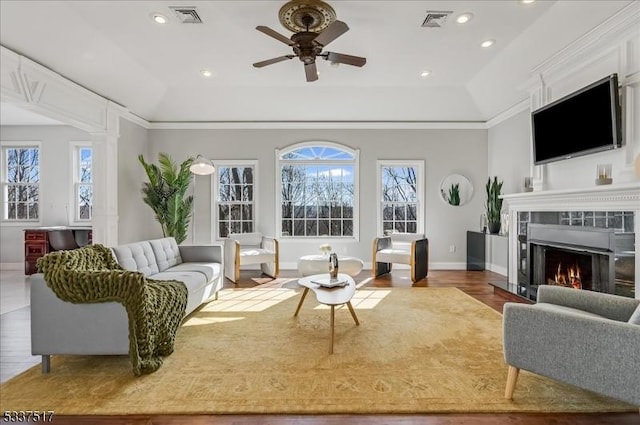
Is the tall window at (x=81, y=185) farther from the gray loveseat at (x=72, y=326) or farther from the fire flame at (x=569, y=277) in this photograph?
the fire flame at (x=569, y=277)

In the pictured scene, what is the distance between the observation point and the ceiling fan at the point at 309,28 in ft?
9.77

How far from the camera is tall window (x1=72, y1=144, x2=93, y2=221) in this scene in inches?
267

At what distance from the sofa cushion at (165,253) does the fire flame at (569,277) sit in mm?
4664

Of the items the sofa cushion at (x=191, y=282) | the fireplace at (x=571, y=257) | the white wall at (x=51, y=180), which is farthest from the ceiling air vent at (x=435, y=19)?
the white wall at (x=51, y=180)

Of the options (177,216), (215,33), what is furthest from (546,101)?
(177,216)

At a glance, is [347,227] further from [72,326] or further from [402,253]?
[72,326]

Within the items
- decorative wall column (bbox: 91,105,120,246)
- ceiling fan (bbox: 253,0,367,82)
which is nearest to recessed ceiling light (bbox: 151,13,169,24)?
ceiling fan (bbox: 253,0,367,82)

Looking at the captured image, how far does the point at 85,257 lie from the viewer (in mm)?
2646

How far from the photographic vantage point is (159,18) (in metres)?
3.65

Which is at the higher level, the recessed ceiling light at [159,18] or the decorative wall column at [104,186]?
the recessed ceiling light at [159,18]

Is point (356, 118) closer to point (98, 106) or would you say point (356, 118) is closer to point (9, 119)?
point (98, 106)

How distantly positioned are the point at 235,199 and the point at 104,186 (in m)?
2.24

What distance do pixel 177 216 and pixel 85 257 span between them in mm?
3508

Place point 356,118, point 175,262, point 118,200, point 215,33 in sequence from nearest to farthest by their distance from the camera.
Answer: point 215,33
point 175,262
point 118,200
point 356,118
